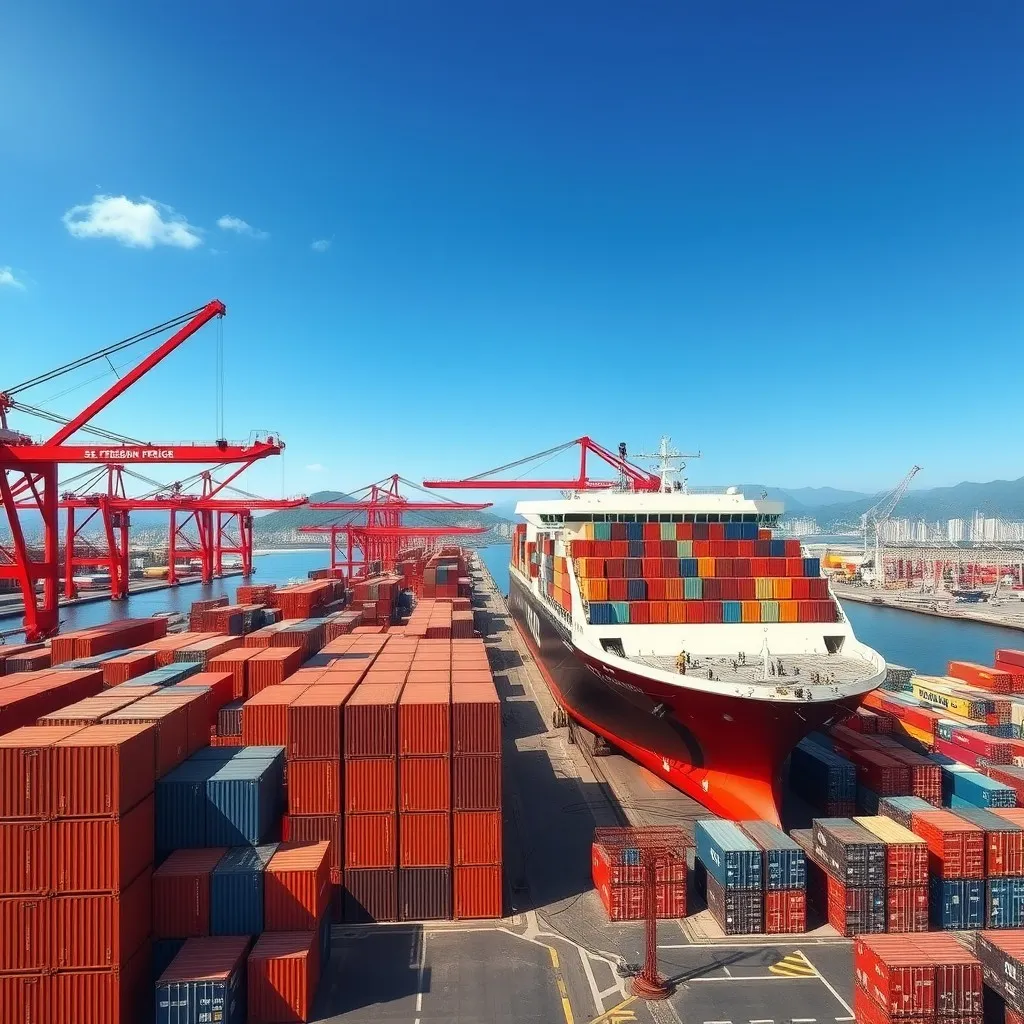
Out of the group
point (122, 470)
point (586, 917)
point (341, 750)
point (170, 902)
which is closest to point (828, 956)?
point (586, 917)

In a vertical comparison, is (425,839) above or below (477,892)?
above

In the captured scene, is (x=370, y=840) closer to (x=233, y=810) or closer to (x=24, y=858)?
(x=233, y=810)

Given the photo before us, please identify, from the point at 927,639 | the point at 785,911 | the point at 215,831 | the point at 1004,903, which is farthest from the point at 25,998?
the point at 927,639

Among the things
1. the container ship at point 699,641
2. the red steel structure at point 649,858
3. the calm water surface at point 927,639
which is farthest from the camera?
the calm water surface at point 927,639

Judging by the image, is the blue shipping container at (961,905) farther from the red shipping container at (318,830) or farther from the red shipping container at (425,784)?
the red shipping container at (318,830)

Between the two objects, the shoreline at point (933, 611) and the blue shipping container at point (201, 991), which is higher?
the blue shipping container at point (201, 991)

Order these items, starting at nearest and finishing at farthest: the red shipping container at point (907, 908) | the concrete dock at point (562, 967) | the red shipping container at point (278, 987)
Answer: the red shipping container at point (278, 987)
the concrete dock at point (562, 967)
the red shipping container at point (907, 908)

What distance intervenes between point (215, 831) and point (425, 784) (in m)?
4.00

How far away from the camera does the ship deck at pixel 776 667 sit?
16.7m

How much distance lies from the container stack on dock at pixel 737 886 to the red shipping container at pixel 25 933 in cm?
1189

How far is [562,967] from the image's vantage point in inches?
456

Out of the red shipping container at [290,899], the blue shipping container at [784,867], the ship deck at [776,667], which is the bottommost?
the blue shipping container at [784,867]

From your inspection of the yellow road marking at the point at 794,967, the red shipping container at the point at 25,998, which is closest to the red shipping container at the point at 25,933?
the red shipping container at the point at 25,998

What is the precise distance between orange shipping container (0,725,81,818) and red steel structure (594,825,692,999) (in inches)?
395
